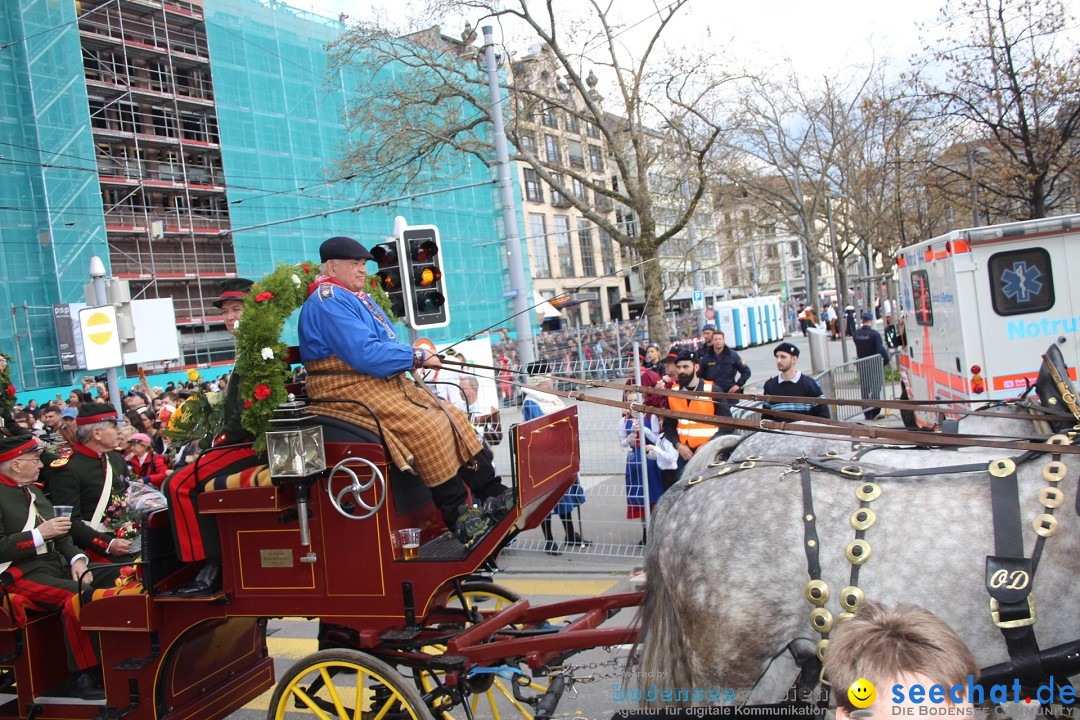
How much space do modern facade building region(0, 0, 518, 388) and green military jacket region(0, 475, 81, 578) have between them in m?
17.7

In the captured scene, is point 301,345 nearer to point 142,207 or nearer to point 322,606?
point 322,606

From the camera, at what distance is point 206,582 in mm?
4324

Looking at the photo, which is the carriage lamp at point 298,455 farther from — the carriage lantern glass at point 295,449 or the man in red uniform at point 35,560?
the man in red uniform at point 35,560

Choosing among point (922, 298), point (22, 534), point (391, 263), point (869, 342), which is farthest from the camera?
point (869, 342)

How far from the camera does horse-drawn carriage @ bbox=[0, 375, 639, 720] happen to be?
12.8 feet

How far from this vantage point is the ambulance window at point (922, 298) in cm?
1016

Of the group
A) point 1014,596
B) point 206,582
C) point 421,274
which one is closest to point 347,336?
point 206,582

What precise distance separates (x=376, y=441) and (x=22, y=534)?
2.34m

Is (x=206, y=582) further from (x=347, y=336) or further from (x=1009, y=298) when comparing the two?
(x=1009, y=298)

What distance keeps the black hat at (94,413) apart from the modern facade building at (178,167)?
1643 cm

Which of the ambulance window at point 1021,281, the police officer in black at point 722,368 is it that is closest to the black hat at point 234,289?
the police officer in black at point 722,368

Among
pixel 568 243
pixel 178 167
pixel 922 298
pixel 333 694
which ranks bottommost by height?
pixel 333 694

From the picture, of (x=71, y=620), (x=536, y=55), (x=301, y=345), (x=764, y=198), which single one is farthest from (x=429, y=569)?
(x=764, y=198)

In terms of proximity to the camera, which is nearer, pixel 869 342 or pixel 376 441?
pixel 376 441
